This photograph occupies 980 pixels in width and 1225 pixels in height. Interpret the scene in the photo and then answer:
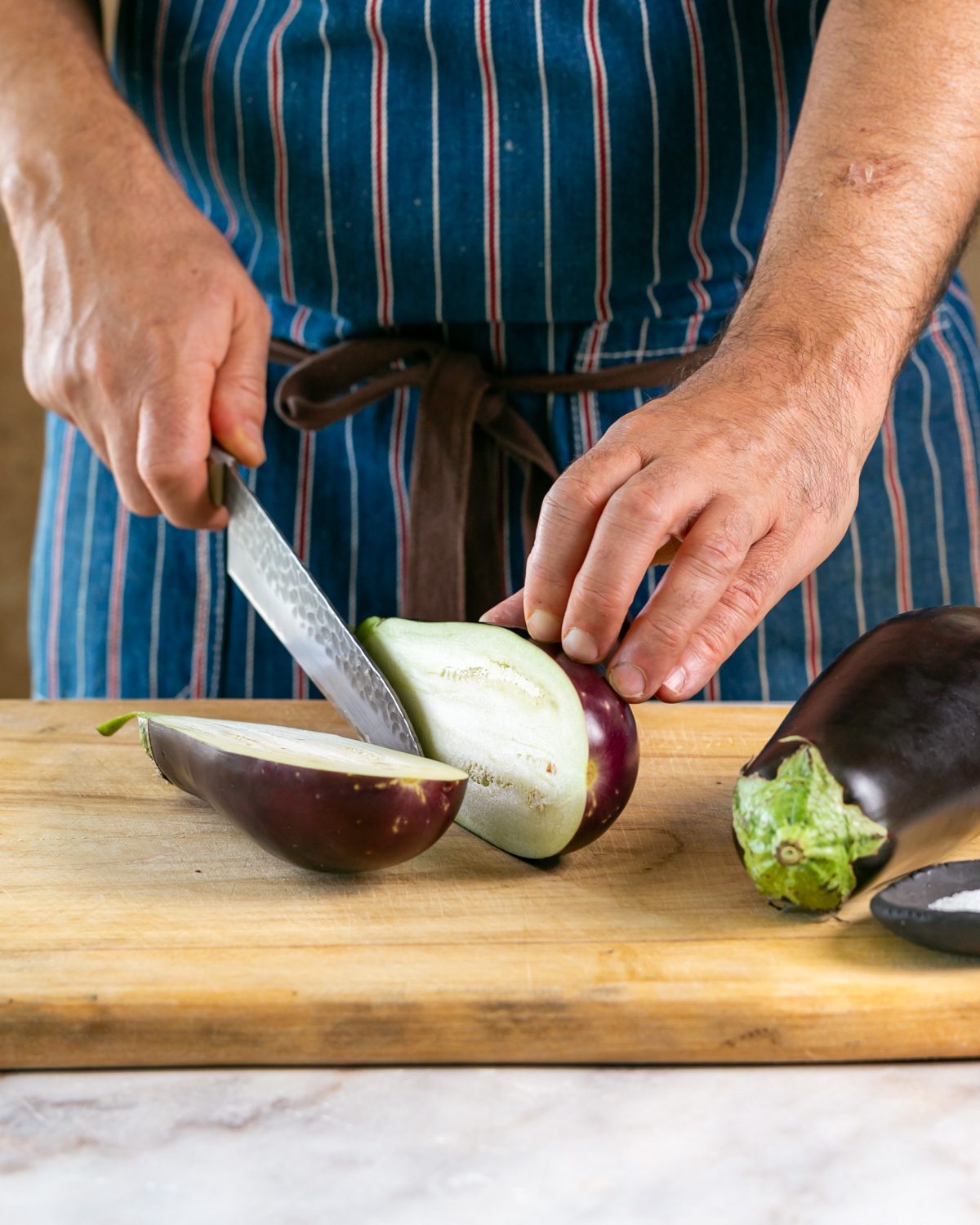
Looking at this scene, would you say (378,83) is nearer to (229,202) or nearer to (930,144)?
(229,202)

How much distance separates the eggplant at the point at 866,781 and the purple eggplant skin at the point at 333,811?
0.71ft

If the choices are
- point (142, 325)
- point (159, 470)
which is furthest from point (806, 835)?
point (142, 325)

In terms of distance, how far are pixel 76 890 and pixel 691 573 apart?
0.51 meters

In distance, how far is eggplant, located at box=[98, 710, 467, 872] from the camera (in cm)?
87

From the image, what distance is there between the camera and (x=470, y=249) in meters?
1.46

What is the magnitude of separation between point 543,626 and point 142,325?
2.01 feet

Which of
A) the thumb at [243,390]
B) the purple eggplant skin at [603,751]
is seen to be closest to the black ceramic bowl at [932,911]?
the purple eggplant skin at [603,751]

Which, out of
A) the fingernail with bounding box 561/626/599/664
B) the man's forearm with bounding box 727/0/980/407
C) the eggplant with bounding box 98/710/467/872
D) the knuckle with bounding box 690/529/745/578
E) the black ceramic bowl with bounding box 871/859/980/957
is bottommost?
the black ceramic bowl with bounding box 871/859/980/957

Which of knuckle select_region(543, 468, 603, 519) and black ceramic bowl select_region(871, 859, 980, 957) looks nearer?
black ceramic bowl select_region(871, 859, 980, 957)

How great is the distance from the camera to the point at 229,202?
1570 mm

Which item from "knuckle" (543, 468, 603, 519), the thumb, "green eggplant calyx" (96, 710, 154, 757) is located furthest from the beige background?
"knuckle" (543, 468, 603, 519)

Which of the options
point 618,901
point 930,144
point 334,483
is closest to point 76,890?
point 618,901

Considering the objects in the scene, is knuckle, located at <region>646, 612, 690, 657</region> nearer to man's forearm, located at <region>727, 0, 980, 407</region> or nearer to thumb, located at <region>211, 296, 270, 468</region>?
man's forearm, located at <region>727, 0, 980, 407</region>

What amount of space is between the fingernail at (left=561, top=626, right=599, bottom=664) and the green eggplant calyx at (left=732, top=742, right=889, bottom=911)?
0.17 metres
